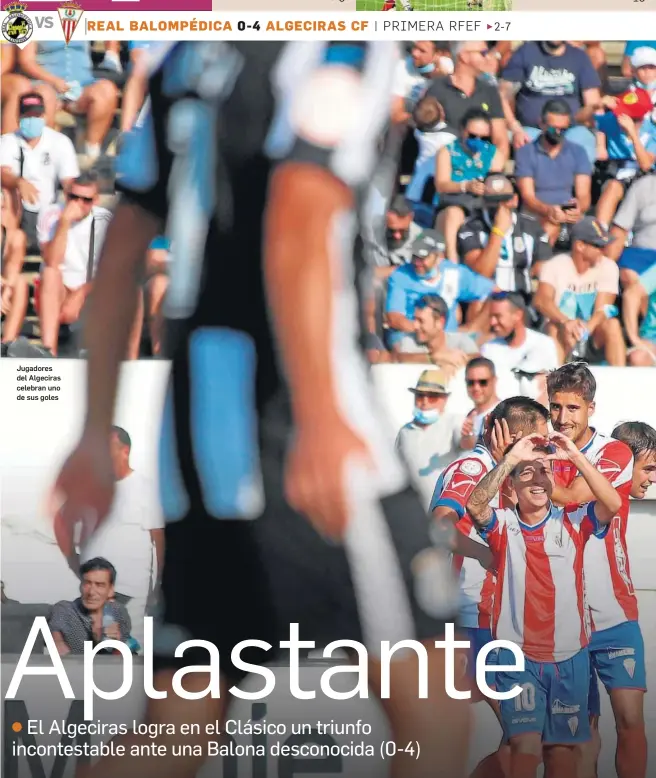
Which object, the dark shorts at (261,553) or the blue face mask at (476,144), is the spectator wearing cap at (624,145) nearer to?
the blue face mask at (476,144)

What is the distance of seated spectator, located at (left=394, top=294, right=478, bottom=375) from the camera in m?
3.02

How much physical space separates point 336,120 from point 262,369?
0.77m

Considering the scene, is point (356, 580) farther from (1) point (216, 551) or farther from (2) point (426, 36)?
(2) point (426, 36)

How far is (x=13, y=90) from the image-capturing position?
3.02m

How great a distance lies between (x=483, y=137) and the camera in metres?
3.04

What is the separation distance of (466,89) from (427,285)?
59cm

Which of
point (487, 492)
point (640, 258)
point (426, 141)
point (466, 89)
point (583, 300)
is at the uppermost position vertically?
point (466, 89)

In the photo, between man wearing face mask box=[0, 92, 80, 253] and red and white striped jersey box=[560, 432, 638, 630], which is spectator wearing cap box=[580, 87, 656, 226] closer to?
red and white striped jersey box=[560, 432, 638, 630]

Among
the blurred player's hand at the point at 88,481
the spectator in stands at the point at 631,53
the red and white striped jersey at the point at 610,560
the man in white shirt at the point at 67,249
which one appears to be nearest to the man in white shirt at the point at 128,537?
the blurred player's hand at the point at 88,481

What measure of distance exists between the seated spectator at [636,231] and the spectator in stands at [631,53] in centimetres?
32

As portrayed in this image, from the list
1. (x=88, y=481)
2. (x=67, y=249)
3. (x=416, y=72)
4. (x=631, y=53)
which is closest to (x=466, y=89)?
(x=416, y=72)

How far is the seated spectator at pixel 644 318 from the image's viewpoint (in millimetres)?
3012

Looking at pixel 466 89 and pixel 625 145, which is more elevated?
pixel 466 89

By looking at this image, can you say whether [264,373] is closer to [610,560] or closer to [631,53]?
[610,560]
